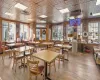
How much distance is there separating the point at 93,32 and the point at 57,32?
4.06 meters

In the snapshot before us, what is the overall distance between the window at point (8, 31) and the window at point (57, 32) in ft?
15.0

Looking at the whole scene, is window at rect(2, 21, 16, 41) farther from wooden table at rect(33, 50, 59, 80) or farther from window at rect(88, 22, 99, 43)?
window at rect(88, 22, 99, 43)

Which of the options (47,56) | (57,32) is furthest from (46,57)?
(57,32)

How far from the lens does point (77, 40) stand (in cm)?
732

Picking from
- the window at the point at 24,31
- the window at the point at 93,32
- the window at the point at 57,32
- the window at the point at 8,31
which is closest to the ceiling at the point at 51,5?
the window at the point at 93,32

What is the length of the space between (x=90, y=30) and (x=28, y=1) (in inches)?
240

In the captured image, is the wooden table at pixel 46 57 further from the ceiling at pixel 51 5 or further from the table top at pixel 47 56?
the ceiling at pixel 51 5

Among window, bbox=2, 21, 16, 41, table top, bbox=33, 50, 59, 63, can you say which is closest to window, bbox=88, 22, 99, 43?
table top, bbox=33, 50, 59, 63

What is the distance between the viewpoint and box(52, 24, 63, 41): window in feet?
32.1

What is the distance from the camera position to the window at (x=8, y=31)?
7.80 metres

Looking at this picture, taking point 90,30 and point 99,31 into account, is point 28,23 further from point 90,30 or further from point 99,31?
point 99,31

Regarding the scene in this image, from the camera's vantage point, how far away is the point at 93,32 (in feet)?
24.5

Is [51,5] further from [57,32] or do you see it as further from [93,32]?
[57,32]

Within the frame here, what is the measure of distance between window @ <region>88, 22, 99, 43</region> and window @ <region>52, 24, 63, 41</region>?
3111mm
